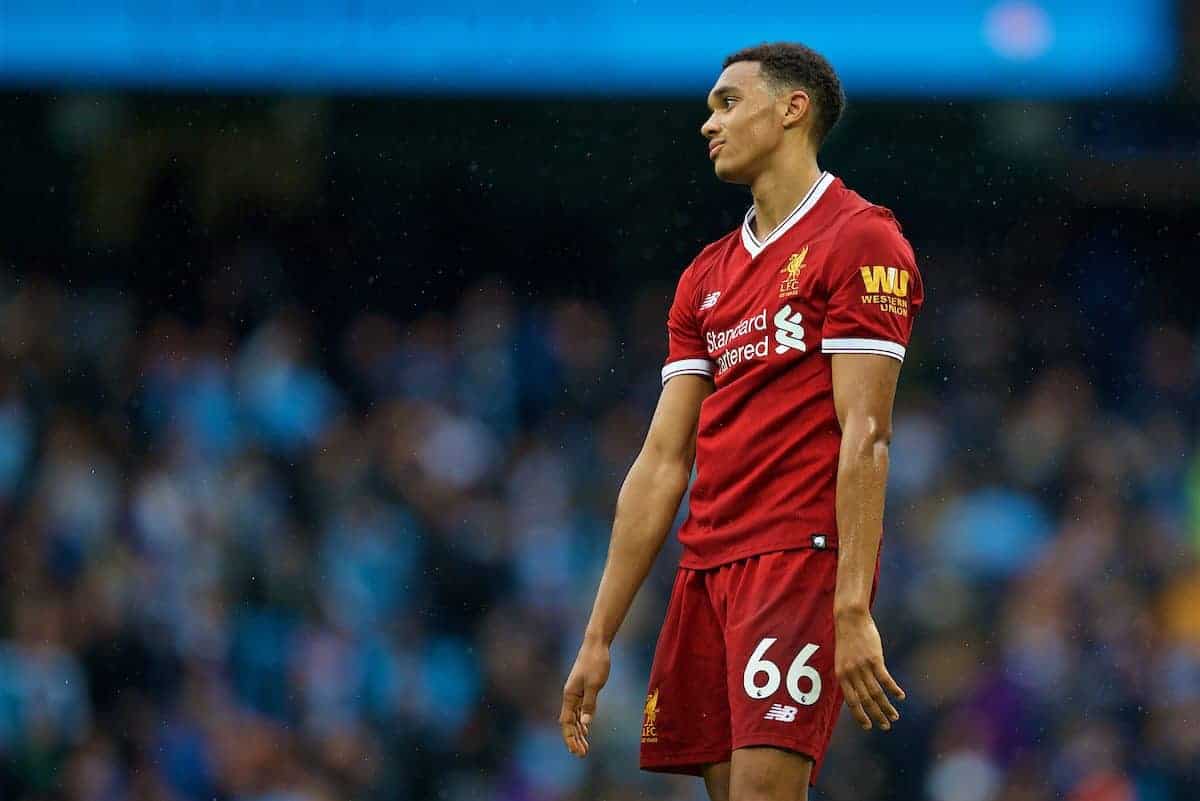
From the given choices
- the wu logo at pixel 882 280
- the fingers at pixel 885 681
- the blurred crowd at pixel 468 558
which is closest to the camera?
the fingers at pixel 885 681

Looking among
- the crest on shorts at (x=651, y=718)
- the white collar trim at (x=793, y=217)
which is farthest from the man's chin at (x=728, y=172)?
the crest on shorts at (x=651, y=718)

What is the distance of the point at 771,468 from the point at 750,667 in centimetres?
48

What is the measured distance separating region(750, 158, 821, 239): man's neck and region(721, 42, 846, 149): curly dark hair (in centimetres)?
14

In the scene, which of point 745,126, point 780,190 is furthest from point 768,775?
point 745,126

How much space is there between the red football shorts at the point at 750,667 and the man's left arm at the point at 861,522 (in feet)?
0.40

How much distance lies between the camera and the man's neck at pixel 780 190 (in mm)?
4812

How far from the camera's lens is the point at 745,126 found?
15.9 ft

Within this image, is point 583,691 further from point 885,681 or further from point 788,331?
point 788,331

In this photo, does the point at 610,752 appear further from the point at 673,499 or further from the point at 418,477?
the point at 673,499

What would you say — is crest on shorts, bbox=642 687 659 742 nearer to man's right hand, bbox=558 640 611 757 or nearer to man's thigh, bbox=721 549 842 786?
man's right hand, bbox=558 640 611 757

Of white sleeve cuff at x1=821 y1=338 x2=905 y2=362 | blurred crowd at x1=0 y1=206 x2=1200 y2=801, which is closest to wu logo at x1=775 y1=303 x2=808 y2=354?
white sleeve cuff at x1=821 y1=338 x2=905 y2=362

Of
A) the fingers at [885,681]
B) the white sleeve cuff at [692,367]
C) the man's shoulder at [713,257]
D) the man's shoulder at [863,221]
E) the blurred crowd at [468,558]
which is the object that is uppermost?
the man's shoulder at [863,221]

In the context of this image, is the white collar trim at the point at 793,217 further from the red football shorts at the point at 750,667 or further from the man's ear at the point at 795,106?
the red football shorts at the point at 750,667

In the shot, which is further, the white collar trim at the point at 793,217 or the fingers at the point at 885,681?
the white collar trim at the point at 793,217
